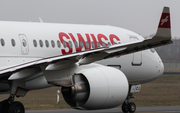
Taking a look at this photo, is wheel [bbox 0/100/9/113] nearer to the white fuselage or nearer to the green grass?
the white fuselage

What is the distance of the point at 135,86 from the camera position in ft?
60.5

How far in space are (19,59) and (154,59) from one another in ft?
22.9

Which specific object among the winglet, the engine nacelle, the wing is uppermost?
the winglet

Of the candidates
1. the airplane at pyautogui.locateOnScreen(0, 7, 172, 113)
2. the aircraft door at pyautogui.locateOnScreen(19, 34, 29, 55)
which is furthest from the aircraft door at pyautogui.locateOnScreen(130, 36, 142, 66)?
the aircraft door at pyautogui.locateOnScreen(19, 34, 29, 55)

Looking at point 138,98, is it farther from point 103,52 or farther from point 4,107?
point 103,52

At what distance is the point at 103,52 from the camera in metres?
11.1

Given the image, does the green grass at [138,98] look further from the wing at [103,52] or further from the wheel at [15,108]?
the wing at [103,52]

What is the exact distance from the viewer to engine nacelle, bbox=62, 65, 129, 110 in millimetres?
12148

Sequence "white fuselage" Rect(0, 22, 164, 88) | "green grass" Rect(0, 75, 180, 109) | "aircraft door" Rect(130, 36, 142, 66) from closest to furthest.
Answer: "white fuselage" Rect(0, 22, 164, 88) → "aircraft door" Rect(130, 36, 142, 66) → "green grass" Rect(0, 75, 180, 109)

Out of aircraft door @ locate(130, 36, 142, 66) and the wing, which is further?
aircraft door @ locate(130, 36, 142, 66)

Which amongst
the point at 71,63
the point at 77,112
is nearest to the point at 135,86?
the point at 77,112

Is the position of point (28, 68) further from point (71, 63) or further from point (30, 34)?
point (30, 34)

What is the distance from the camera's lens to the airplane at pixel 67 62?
11.2m

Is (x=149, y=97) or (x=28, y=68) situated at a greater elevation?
(x=28, y=68)
